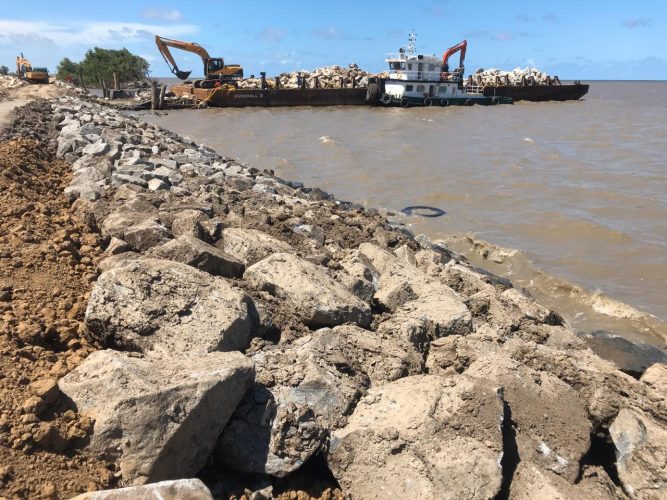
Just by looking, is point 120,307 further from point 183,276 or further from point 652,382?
point 652,382

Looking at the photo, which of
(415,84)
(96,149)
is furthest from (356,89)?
(96,149)

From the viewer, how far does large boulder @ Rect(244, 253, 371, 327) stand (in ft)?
12.9

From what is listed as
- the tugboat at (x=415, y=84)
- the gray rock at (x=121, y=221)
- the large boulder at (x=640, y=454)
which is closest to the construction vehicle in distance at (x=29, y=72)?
the tugboat at (x=415, y=84)

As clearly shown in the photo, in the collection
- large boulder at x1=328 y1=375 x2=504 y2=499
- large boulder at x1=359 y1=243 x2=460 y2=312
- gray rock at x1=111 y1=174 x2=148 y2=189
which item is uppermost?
gray rock at x1=111 y1=174 x2=148 y2=189

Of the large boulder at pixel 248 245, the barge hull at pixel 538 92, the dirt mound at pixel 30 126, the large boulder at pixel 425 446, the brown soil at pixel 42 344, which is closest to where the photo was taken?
the brown soil at pixel 42 344

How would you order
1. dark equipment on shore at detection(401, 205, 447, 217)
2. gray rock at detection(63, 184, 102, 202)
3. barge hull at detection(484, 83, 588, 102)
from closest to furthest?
gray rock at detection(63, 184, 102, 202) → dark equipment on shore at detection(401, 205, 447, 217) → barge hull at detection(484, 83, 588, 102)

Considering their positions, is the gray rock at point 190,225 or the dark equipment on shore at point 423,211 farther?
the dark equipment on shore at point 423,211

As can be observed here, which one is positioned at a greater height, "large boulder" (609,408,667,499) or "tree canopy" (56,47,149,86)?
"tree canopy" (56,47,149,86)

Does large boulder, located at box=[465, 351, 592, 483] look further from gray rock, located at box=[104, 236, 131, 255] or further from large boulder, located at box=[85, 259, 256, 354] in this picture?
gray rock, located at box=[104, 236, 131, 255]

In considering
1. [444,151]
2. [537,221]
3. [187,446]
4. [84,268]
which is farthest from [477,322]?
[444,151]

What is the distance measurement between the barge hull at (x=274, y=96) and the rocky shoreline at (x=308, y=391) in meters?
31.7

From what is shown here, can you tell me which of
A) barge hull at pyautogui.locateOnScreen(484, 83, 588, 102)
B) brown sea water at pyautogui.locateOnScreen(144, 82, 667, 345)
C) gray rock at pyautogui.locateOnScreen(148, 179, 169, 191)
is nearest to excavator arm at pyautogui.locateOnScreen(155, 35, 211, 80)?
brown sea water at pyautogui.locateOnScreen(144, 82, 667, 345)

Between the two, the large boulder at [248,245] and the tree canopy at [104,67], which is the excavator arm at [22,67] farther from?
the large boulder at [248,245]

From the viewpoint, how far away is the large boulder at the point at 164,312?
10.5 ft
